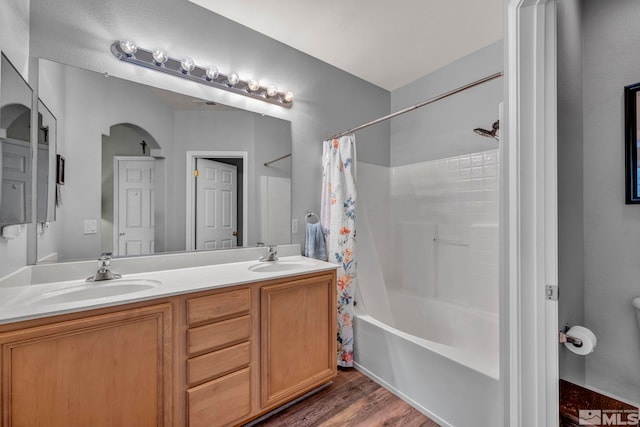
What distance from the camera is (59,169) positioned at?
139 cm

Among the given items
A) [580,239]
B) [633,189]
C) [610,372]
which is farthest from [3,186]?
[610,372]

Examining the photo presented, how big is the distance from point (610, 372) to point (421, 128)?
7.06 feet

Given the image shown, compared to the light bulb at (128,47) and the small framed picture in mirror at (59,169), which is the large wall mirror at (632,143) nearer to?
the light bulb at (128,47)

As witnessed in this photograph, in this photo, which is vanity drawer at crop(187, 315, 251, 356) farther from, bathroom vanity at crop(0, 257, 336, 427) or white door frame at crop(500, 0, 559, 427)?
white door frame at crop(500, 0, 559, 427)

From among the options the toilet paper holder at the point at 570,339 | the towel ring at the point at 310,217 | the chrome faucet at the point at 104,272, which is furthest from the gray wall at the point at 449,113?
the chrome faucet at the point at 104,272

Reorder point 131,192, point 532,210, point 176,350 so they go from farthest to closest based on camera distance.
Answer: point 131,192 → point 176,350 → point 532,210

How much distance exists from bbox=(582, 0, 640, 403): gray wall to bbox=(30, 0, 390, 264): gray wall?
167 centimetres

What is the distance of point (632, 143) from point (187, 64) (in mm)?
2428

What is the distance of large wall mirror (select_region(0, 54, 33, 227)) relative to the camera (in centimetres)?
106

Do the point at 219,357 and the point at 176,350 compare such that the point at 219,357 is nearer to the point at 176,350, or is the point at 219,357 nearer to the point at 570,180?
the point at 176,350

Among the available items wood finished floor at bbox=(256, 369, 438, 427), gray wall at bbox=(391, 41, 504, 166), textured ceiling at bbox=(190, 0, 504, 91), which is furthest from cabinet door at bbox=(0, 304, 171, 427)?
gray wall at bbox=(391, 41, 504, 166)

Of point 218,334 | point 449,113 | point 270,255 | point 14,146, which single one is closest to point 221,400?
point 218,334

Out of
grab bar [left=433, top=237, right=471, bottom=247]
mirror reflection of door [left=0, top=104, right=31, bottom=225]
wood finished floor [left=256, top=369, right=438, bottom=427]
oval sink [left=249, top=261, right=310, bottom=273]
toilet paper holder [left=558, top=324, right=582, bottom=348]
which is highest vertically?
mirror reflection of door [left=0, top=104, right=31, bottom=225]

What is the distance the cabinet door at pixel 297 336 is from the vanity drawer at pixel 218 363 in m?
0.12
